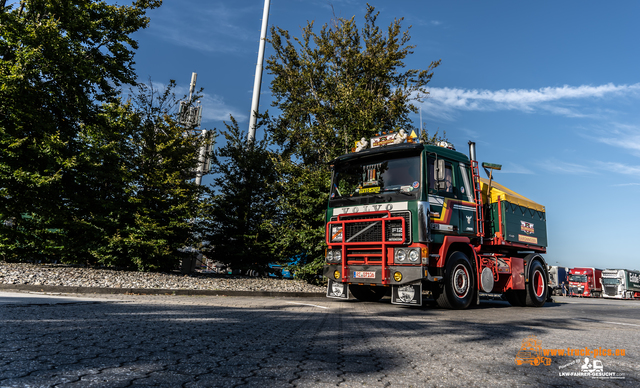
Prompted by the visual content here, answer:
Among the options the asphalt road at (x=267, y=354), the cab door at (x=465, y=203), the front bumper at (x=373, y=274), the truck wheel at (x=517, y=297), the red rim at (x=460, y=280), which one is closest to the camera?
the asphalt road at (x=267, y=354)

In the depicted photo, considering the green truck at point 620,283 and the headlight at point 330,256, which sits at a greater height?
the headlight at point 330,256

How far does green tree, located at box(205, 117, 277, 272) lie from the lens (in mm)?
16938

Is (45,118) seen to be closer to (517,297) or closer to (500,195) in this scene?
(500,195)

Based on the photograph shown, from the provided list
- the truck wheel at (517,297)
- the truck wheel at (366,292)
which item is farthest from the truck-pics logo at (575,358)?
the truck wheel at (517,297)

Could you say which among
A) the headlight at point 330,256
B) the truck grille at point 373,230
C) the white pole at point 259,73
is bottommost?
the headlight at point 330,256

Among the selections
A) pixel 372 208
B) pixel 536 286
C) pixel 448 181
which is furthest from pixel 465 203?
pixel 536 286

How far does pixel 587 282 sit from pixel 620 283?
2.44 metres

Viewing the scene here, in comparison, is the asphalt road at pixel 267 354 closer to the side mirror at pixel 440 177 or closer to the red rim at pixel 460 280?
the red rim at pixel 460 280

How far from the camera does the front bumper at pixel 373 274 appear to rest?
815 centimetres

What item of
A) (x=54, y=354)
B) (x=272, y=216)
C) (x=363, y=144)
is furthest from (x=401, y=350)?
(x=272, y=216)

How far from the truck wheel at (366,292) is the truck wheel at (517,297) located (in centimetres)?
389

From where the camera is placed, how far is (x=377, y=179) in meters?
9.34

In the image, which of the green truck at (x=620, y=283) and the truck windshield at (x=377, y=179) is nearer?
the truck windshield at (x=377, y=179)

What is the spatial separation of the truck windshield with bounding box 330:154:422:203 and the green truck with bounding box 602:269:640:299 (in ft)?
112
